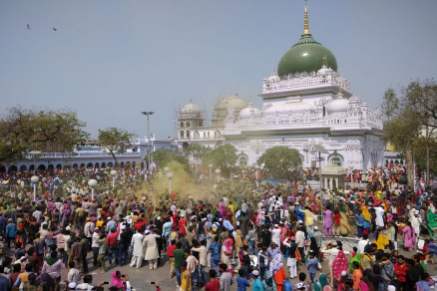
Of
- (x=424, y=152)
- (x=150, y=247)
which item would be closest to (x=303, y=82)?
(x=424, y=152)

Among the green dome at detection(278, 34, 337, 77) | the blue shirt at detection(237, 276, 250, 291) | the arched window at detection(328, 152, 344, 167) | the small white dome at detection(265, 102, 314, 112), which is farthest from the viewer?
the green dome at detection(278, 34, 337, 77)

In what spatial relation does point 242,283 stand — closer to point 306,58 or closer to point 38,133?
point 38,133

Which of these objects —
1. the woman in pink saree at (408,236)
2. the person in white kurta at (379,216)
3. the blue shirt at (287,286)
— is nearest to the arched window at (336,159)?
the person in white kurta at (379,216)

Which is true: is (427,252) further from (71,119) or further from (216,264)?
(71,119)

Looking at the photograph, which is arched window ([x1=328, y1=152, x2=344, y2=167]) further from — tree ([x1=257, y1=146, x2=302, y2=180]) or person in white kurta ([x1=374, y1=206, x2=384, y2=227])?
person in white kurta ([x1=374, y1=206, x2=384, y2=227])

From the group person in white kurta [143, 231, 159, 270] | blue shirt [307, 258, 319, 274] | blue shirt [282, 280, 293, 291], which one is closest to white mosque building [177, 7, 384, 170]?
person in white kurta [143, 231, 159, 270]

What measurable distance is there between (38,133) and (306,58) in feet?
A: 111

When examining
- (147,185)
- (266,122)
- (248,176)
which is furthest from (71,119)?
(266,122)

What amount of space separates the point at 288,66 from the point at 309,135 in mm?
11895

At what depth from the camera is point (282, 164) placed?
1246 inches

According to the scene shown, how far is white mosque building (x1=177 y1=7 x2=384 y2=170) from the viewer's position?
40.2m

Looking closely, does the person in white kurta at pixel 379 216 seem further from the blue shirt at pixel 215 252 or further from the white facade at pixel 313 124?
the white facade at pixel 313 124

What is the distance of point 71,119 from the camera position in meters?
35.8

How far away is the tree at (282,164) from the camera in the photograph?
101 feet
